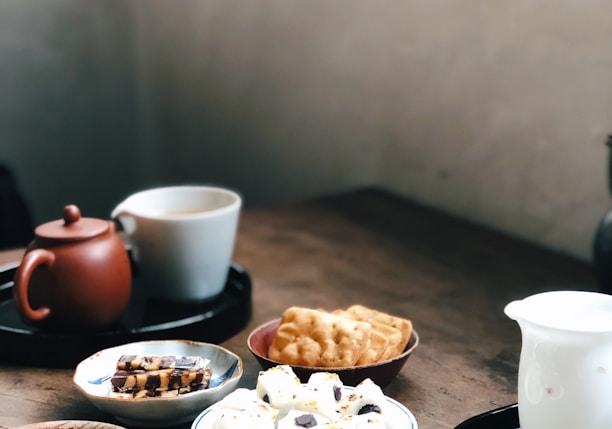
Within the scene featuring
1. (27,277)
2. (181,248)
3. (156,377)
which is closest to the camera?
(156,377)

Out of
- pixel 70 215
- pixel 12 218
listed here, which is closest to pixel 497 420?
pixel 70 215

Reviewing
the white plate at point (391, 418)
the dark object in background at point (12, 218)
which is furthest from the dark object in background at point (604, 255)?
the dark object in background at point (12, 218)

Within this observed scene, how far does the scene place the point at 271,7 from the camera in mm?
2283

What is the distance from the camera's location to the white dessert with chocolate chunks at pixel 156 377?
875 millimetres

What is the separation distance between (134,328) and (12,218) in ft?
4.16

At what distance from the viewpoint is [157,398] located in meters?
0.84

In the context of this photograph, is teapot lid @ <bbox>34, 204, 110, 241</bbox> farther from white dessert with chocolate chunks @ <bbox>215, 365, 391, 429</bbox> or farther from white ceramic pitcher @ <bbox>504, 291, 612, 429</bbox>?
white ceramic pitcher @ <bbox>504, 291, 612, 429</bbox>

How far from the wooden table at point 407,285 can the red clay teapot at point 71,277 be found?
0.08 m

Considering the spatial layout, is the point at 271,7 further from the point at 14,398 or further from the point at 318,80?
the point at 14,398

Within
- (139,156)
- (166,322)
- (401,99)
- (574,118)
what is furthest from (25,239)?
(574,118)

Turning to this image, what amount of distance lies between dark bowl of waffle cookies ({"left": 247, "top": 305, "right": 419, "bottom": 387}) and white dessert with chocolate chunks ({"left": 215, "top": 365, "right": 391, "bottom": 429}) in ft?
0.27

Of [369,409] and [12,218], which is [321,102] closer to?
[12,218]

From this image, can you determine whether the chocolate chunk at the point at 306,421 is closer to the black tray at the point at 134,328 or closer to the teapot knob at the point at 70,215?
the black tray at the point at 134,328

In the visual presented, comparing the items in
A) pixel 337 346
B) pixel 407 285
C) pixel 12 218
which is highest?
pixel 337 346
